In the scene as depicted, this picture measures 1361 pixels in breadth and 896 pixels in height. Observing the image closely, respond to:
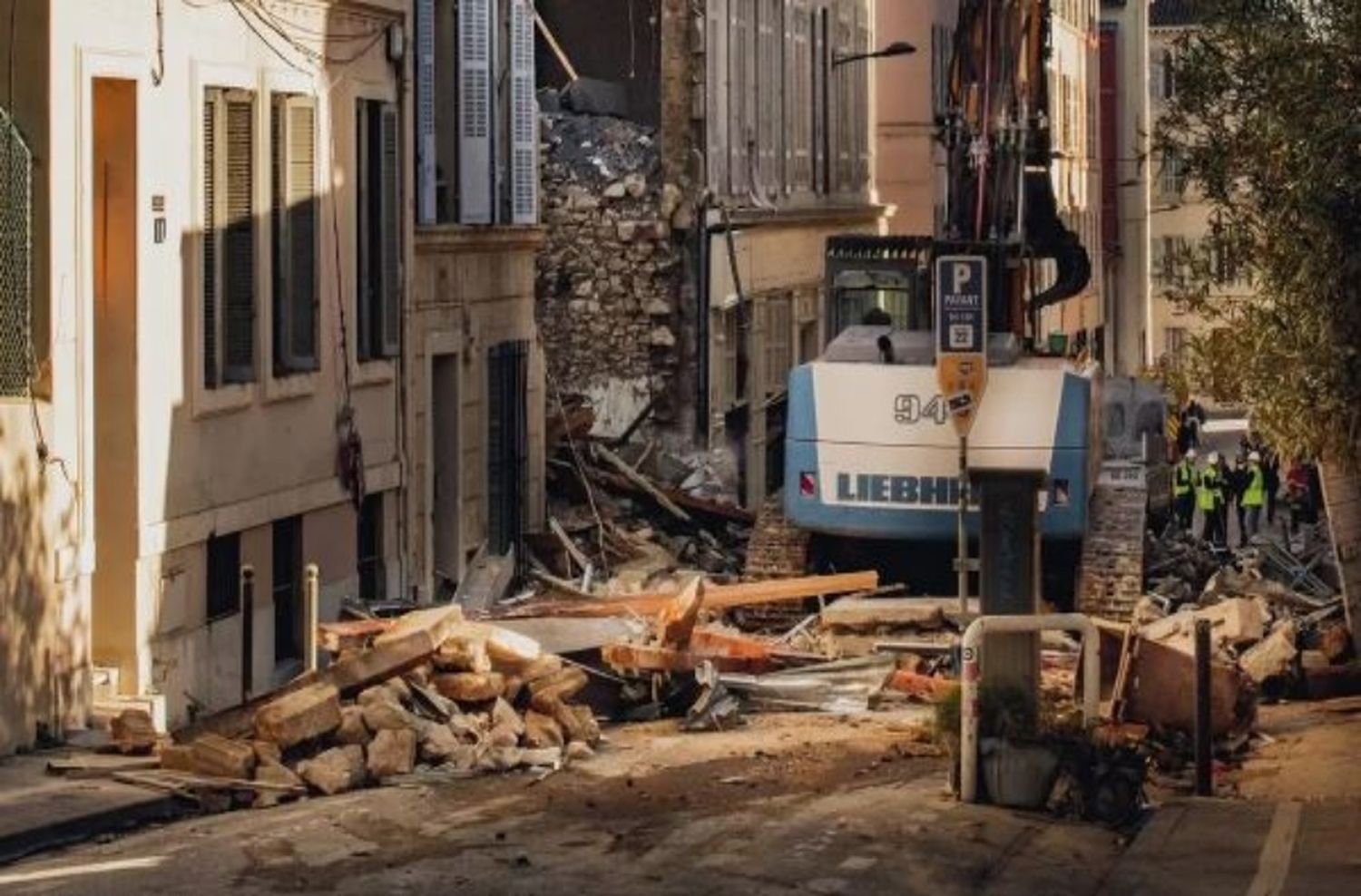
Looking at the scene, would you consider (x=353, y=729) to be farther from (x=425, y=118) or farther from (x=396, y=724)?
(x=425, y=118)

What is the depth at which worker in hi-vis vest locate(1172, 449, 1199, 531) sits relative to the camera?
147 ft

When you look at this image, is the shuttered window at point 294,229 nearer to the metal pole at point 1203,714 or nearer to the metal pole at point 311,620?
the metal pole at point 311,620

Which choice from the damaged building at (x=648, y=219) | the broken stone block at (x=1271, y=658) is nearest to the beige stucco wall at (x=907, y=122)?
the damaged building at (x=648, y=219)

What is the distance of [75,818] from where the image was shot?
18547 millimetres

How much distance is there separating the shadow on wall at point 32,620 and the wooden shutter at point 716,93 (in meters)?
20.7

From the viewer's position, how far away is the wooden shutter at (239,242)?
25.7 metres

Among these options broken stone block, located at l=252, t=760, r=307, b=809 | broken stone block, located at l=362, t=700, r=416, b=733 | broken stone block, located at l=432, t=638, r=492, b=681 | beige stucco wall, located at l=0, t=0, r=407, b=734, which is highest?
beige stucco wall, located at l=0, t=0, r=407, b=734

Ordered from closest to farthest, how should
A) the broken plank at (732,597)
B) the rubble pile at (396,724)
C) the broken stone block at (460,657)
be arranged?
the rubble pile at (396,724), the broken stone block at (460,657), the broken plank at (732,597)

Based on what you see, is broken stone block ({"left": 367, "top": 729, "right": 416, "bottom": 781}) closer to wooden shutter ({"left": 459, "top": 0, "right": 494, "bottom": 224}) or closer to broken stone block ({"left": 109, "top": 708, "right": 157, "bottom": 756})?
broken stone block ({"left": 109, "top": 708, "right": 157, "bottom": 756})

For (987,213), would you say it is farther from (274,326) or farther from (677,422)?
(274,326)

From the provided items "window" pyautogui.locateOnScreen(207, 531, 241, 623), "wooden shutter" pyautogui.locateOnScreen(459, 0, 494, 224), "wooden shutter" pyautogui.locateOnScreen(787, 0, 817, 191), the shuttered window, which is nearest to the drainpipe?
"window" pyautogui.locateOnScreen(207, 531, 241, 623)

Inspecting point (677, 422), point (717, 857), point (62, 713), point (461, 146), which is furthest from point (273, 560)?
point (677, 422)

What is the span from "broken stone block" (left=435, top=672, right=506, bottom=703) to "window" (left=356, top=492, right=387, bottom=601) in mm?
7178

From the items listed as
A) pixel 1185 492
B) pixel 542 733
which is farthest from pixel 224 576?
pixel 1185 492
